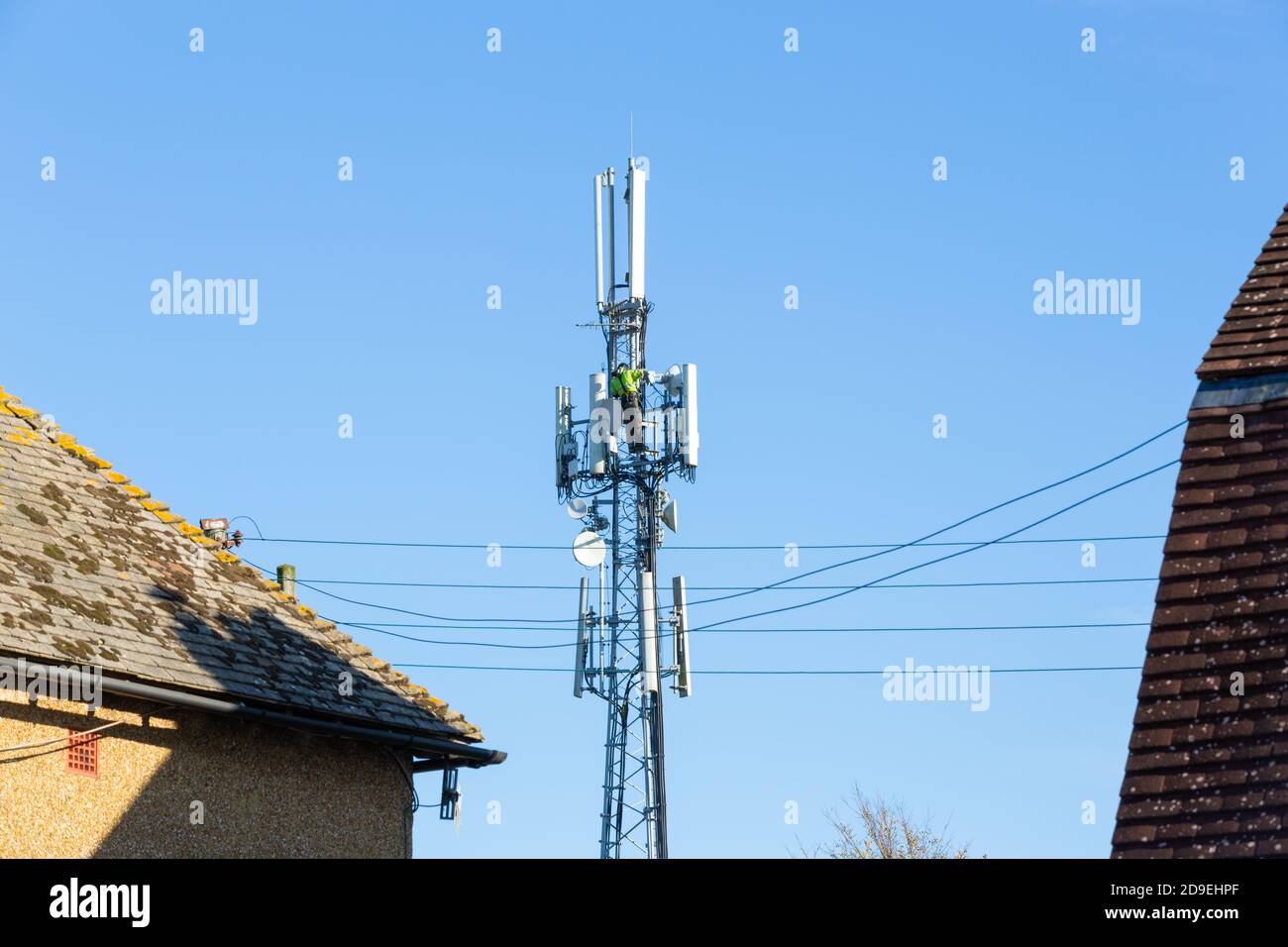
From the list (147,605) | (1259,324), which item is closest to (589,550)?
(147,605)

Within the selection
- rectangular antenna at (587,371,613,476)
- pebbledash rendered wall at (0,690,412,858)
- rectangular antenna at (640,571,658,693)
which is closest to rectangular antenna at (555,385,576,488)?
rectangular antenna at (587,371,613,476)

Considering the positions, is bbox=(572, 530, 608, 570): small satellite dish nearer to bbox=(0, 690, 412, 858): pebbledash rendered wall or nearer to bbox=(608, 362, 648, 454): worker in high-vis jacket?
bbox=(608, 362, 648, 454): worker in high-vis jacket

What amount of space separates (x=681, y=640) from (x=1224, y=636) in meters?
16.6

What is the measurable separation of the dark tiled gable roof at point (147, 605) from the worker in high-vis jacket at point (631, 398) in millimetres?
7555

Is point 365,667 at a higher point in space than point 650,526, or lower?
lower

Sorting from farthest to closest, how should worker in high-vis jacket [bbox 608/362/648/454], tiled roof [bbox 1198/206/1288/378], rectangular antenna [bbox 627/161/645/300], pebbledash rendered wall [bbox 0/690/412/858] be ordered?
1. rectangular antenna [bbox 627/161/645/300]
2. worker in high-vis jacket [bbox 608/362/648/454]
3. pebbledash rendered wall [bbox 0/690/412/858]
4. tiled roof [bbox 1198/206/1288/378]

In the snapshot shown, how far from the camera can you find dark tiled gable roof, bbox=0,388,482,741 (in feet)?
56.5

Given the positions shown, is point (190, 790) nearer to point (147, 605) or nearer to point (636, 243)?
point (147, 605)

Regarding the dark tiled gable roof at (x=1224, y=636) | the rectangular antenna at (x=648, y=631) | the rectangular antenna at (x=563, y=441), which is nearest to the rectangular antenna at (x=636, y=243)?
the rectangular antenna at (x=563, y=441)

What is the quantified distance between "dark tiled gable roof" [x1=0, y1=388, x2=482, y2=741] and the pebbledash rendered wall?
18.9 inches
